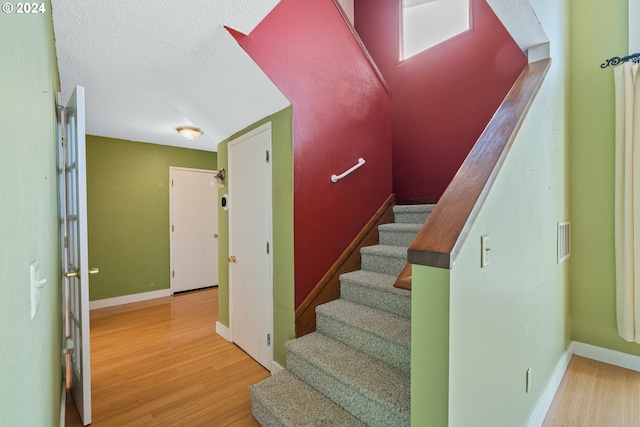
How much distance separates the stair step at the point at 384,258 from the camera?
2.16 metres

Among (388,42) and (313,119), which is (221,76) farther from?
(388,42)

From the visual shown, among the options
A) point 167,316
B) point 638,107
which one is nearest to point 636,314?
point 638,107

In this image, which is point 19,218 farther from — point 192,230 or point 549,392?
point 192,230

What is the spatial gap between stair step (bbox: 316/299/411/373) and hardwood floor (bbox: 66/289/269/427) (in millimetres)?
746

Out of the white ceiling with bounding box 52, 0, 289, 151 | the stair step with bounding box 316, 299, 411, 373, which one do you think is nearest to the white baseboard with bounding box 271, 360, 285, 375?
the stair step with bounding box 316, 299, 411, 373

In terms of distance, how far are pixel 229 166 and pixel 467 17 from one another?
9.87ft

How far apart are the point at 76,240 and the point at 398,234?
2316 millimetres

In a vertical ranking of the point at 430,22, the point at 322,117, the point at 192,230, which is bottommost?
the point at 192,230

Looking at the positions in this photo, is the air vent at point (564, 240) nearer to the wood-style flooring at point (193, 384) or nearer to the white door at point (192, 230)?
the wood-style flooring at point (193, 384)

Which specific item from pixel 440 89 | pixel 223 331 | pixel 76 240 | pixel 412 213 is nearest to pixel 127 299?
pixel 223 331

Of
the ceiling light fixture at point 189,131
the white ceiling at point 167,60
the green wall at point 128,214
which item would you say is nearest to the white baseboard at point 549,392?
the white ceiling at point 167,60

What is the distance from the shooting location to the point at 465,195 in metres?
1.01

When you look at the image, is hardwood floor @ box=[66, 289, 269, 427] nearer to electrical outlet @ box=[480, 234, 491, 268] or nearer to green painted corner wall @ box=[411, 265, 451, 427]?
green painted corner wall @ box=[411, 265, 451, 427]

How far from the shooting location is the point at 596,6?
2.48 meters
